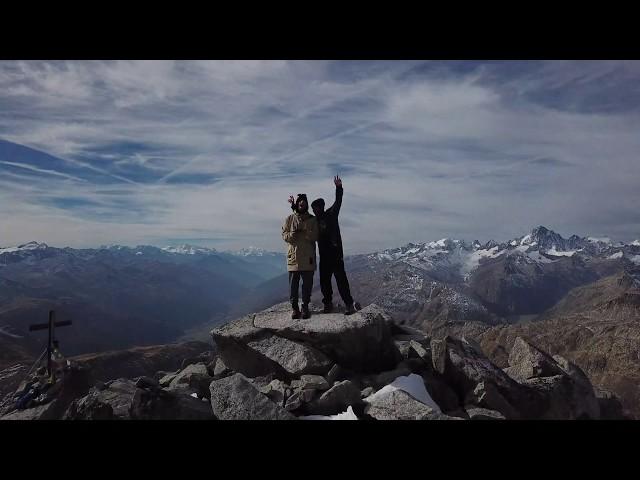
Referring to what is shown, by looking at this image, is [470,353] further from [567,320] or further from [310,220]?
[567,320]

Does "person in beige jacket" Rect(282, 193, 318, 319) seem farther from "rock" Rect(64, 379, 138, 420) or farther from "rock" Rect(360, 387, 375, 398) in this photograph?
"rock" Rect(64, 379, 138, 420)

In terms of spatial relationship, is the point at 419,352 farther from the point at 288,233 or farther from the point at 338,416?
the point at 288,233

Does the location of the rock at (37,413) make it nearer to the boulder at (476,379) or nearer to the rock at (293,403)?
the rock at (293,403)

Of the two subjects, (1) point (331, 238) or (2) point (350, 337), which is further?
(1) point (331, 238)

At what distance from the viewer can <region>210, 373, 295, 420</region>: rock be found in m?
10.0

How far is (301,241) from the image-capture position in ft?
45.0

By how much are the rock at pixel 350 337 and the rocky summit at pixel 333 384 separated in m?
0.04

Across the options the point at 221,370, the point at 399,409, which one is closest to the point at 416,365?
the point at 399,409

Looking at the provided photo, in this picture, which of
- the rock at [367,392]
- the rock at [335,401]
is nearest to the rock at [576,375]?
the rock at [367,392]

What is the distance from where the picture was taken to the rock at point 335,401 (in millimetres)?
11203

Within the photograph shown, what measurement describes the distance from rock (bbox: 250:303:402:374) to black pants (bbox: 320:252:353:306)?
695 mm

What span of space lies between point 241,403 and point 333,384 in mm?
3599

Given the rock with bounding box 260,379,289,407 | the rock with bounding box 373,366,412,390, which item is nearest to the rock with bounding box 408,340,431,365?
the rock with bounding box 373,366,412,390
